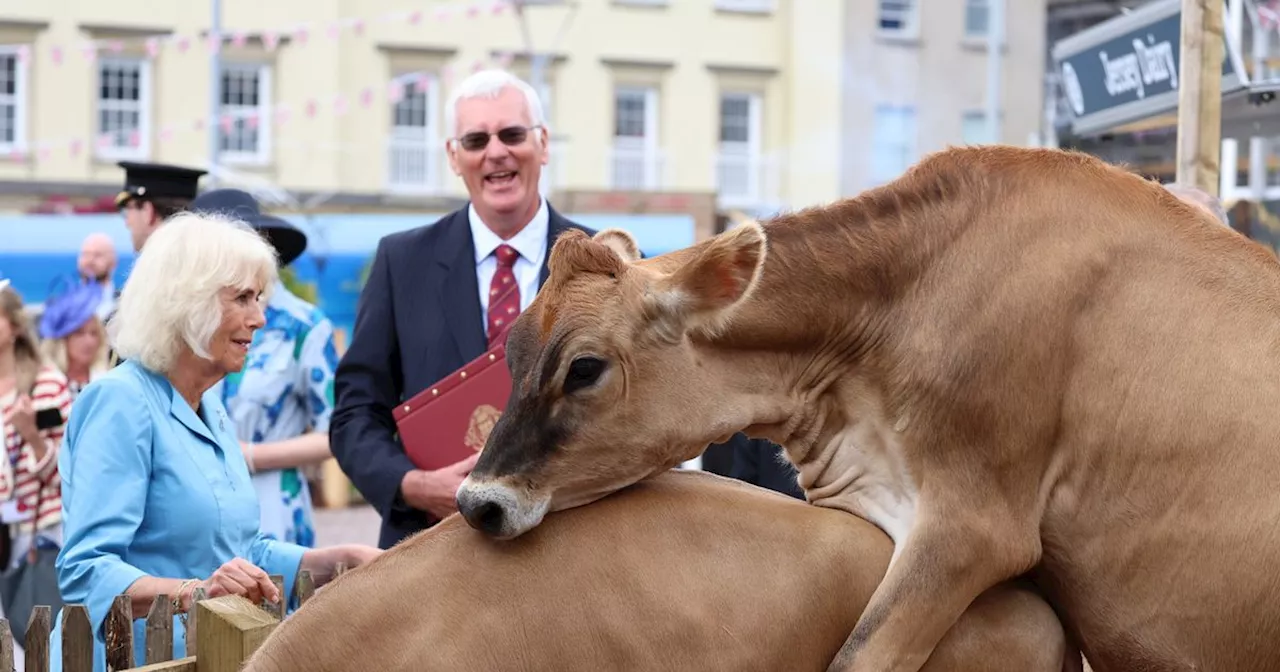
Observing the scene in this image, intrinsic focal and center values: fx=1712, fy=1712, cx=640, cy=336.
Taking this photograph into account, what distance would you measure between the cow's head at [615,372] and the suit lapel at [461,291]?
1.74 metres

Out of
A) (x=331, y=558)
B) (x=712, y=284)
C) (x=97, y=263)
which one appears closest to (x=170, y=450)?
(x=331, y=558)

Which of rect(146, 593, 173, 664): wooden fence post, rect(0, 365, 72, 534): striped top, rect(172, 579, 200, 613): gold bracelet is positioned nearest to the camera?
rect(146, 593, 173, 664): wooden fence post

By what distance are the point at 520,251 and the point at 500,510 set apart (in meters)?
2.15

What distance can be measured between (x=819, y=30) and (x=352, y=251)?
21195mm

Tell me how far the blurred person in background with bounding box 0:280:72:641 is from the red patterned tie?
→ 12.8 ft

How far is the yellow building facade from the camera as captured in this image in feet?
111

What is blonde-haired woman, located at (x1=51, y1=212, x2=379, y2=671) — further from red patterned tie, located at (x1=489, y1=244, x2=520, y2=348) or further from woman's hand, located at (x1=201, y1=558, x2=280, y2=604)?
red patterned tie, located at (x1=489, y1=244, x2=520, y2=348)

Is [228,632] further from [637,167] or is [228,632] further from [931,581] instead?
[637,167]

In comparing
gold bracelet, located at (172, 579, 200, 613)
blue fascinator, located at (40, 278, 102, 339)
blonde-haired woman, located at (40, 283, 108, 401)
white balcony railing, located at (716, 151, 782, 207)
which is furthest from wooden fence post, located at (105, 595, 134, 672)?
white balcony railing, located at (716, 151, 782, 207)

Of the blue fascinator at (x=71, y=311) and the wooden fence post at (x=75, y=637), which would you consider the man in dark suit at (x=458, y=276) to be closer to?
the wooden fence post at (x=75, y=637)

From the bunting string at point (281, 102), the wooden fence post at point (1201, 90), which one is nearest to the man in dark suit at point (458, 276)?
the wooden fence post at point (1201, 90)

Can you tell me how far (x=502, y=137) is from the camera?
463 centimetres

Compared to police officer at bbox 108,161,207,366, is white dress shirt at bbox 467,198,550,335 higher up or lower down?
lower down

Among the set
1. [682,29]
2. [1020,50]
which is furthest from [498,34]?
[1020,50]
